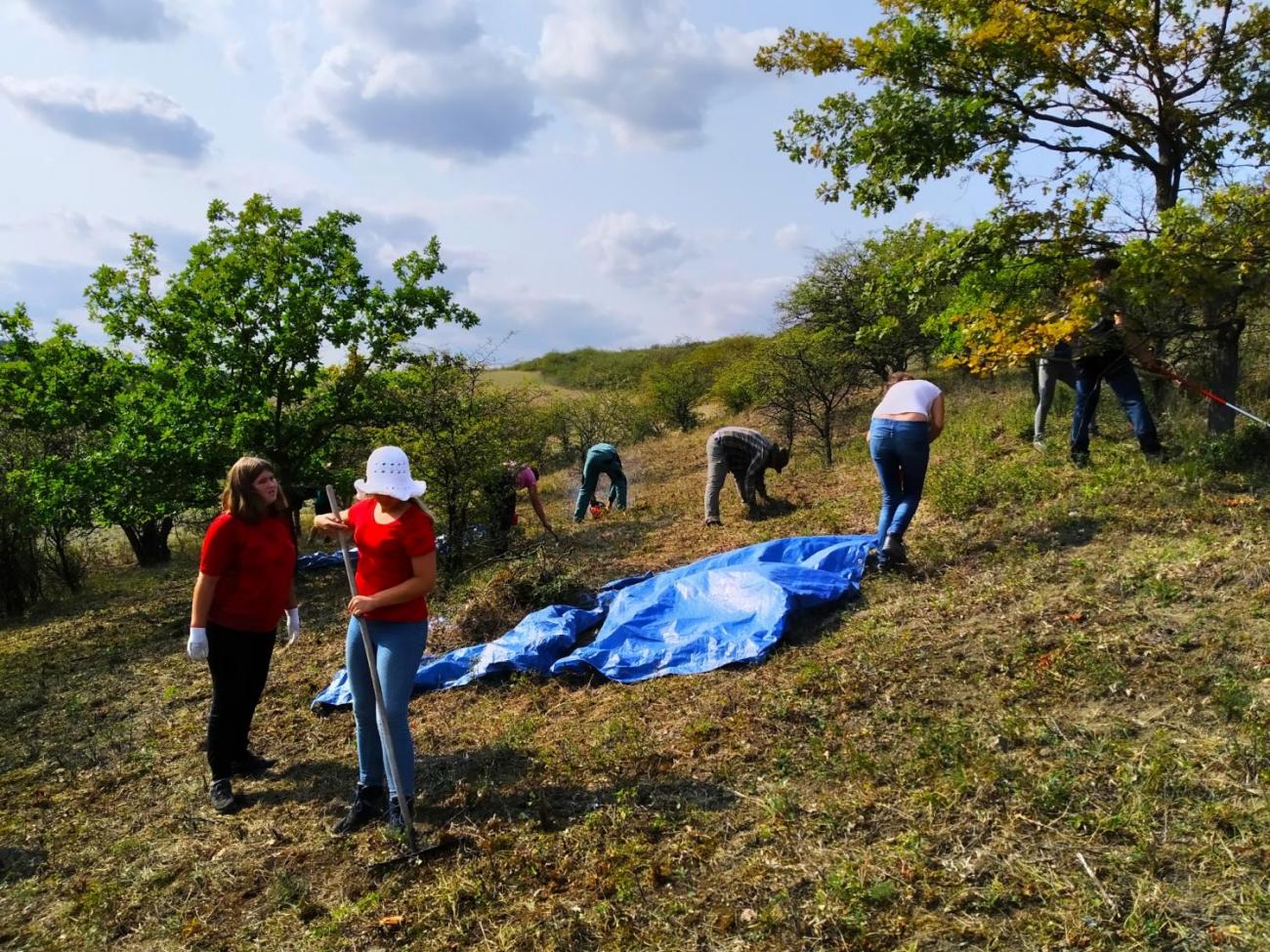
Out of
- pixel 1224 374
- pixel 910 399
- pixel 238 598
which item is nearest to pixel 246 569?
pixel 238 598

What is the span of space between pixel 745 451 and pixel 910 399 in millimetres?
2936

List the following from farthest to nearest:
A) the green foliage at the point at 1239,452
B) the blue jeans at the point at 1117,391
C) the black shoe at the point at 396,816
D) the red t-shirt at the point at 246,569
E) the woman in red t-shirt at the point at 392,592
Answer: the blue jeans at the point at 1117,391 < the green foliage at the point at 1239,452 < the red t-shirt at the point at 246,569 < the black shoe at the point at 396,816 < the woman in red t-shirt at the point at 392,592

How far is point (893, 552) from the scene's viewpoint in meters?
5.09

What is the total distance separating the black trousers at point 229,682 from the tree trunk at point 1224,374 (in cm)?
647

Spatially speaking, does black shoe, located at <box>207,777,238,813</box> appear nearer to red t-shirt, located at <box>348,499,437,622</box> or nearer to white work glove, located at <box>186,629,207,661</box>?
white work glove, located at <box>186,629,207,661</box>

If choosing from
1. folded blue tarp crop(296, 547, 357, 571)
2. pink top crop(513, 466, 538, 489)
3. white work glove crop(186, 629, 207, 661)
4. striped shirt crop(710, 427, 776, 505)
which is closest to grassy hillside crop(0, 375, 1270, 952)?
white work glove crop(186, 629, 207, 661)

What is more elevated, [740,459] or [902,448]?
[902,448]

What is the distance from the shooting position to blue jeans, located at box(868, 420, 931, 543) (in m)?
5.04

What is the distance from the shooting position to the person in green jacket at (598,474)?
9.74m

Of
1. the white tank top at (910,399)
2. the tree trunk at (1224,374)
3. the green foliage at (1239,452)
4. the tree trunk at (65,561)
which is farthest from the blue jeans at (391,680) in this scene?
the tree trunk at (65,561)

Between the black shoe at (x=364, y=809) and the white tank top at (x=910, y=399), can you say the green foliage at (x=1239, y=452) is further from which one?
the black shoe at (x=364, y=809)

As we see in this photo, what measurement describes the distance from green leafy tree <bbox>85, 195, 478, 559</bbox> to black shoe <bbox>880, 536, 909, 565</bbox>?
6522 millimetres

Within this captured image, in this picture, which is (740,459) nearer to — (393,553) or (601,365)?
(393,553)

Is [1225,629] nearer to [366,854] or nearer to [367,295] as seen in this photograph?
[366,854]
